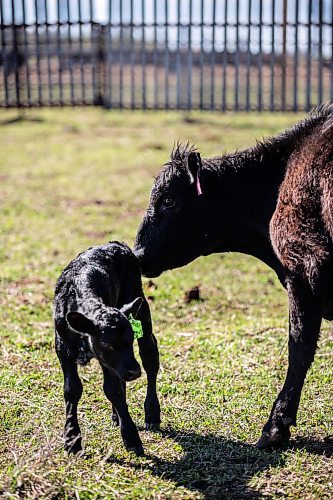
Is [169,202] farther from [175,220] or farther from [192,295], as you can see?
[192,295]

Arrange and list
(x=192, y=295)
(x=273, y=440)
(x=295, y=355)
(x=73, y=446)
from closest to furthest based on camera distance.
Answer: (x=73, y=446), (x=273, y=440), (x=295, y=355), (x=192, y=295)

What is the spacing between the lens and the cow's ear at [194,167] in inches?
234

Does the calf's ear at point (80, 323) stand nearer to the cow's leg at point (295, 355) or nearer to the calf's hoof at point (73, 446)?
the calf's hoof at point (73, 446)

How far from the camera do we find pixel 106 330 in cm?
480

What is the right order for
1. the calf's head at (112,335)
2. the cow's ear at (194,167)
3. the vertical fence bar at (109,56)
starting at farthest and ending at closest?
the vertical fence bar at (109,56), the cow's ear at (194,167), the calf's head at (112,335)

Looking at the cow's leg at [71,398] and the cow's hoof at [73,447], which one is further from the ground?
the cow's leg at [71,398]

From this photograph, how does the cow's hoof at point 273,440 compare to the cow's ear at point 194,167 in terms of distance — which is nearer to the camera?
the cow's hoof at point 273,440

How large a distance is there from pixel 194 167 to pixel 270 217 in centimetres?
63

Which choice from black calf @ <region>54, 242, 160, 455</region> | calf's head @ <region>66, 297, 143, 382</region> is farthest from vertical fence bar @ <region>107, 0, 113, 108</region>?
calf's head @ <region>66, 297, 143, 382</region>

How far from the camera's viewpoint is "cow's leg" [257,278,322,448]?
5.39 metres

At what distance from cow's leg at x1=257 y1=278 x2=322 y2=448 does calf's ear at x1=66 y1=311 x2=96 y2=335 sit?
136 centimetres

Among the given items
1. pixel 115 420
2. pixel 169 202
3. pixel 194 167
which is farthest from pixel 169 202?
pixel 115 420

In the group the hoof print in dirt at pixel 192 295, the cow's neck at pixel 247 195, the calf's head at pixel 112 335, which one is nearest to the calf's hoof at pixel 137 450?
the calf's head at pixel 112 335

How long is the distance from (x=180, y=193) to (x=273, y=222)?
75cm
